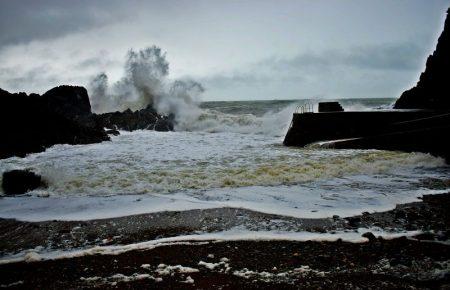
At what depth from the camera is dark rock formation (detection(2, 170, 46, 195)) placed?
6.72 m

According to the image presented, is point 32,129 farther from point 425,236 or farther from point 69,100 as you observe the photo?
point 425,236

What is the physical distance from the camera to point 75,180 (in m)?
7.11

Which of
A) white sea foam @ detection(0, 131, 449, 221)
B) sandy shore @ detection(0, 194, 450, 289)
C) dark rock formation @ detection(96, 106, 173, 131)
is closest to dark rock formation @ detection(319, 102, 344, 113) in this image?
white sea foam @ detection(0, 131, 449, 221)

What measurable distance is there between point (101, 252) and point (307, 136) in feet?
33.6

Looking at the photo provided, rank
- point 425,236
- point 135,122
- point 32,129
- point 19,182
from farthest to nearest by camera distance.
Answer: point 135,122 < point 32,129 < point 19,182 < point 425,236

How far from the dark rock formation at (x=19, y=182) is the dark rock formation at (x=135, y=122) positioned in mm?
15881

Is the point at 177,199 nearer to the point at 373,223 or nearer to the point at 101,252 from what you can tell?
the point at 101,252

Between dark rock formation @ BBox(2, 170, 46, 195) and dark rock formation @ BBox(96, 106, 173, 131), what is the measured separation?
52.1 ft

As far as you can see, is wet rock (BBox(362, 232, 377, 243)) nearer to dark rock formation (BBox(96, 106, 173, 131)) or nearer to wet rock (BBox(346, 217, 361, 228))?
wet rock (BBox(346, 217, 361, 228))

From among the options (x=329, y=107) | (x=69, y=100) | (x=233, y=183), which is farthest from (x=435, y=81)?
(x=69, y=100)

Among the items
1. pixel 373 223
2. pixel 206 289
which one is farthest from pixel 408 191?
pixel 206 289

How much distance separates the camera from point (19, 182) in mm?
6750

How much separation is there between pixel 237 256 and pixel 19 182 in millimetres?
5211

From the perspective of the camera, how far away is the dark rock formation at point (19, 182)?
6723 mm
